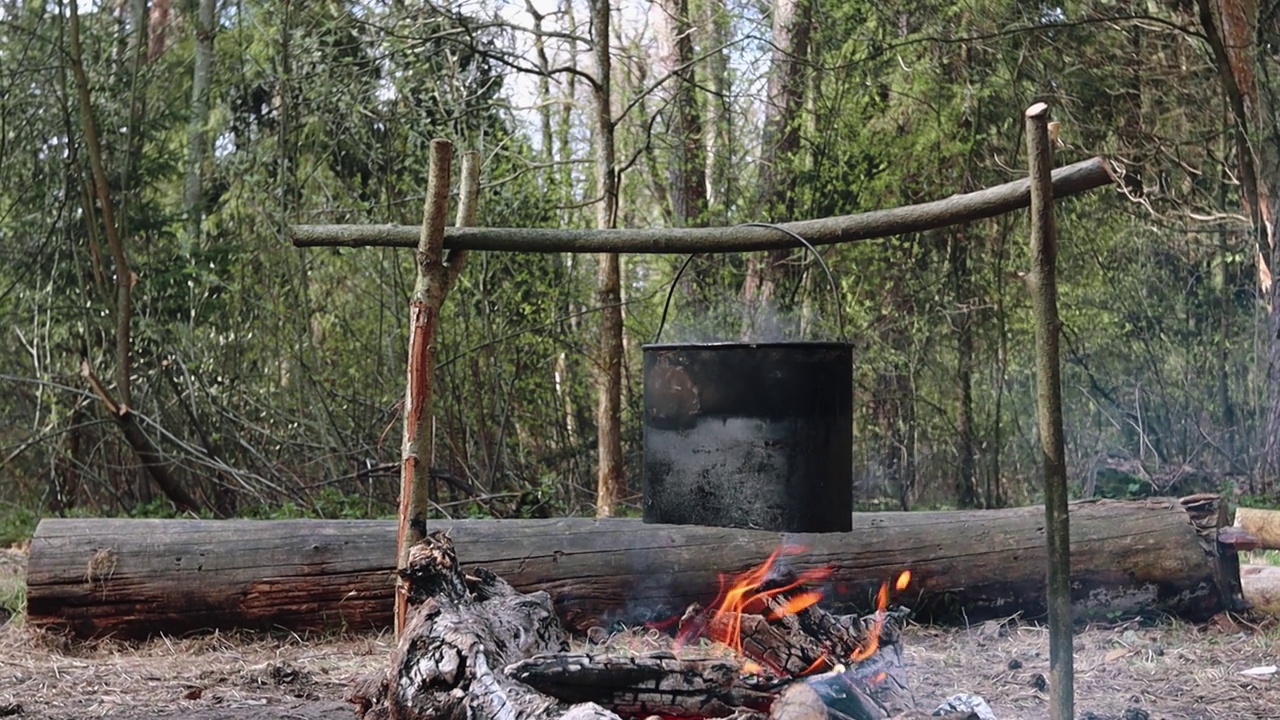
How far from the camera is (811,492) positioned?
2.84 metres

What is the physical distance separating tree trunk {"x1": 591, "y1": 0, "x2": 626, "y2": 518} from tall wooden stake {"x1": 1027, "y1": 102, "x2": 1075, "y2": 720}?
4.52m

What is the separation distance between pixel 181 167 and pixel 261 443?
308 centimetres

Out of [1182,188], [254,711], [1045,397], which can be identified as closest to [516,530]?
[254,711]

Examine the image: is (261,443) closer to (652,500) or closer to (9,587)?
(9,587)

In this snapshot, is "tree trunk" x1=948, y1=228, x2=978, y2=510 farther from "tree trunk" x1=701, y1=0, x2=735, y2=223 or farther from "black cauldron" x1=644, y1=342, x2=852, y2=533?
"black cauldron" x1=644, y1=342, x2=852, y2=533

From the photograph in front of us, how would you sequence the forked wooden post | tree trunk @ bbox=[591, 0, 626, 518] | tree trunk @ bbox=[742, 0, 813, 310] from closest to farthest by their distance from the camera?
the forked wooden post → tree trunk @ bbox=[591, 0, 626, 518] → tree trunk @ bbox=[742, 0, 813, 310]

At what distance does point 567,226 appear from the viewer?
842 centimetres

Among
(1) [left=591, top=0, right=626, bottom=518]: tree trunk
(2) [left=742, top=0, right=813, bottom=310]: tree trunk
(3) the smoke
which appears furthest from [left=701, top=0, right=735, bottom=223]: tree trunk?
(1) [left=591, top=0, right=626, bottom=518]: tree trunk

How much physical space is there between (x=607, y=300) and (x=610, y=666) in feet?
15.2

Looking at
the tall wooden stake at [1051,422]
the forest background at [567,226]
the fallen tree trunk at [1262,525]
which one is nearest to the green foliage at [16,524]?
the forest background at [567,226]

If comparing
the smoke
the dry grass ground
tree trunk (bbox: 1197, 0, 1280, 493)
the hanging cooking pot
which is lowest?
the dry grass ground

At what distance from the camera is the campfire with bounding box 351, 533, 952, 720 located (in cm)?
264

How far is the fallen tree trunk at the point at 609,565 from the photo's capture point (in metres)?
4.72

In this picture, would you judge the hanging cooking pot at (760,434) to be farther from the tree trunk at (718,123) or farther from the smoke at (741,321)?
the tree trunk at (718,123)
